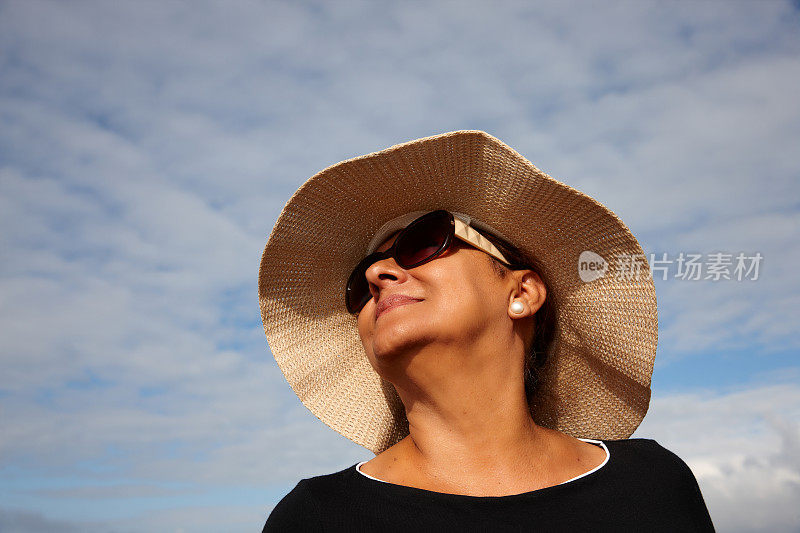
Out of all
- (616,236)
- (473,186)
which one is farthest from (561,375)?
(473,186)

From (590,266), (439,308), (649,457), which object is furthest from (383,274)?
(649,457)

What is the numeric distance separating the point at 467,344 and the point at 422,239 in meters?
0.58

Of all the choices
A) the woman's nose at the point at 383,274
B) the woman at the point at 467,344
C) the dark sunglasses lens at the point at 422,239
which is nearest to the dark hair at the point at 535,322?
the woman at the point at 467,344

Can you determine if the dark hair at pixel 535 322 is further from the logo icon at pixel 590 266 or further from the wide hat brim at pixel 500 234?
the logo icon at pixel 590 266

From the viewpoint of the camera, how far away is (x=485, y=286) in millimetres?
3029

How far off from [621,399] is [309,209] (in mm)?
1922

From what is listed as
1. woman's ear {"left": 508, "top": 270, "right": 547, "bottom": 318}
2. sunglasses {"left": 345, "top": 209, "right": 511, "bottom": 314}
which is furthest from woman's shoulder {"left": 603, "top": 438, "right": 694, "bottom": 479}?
sunglasses {"left": 345, "top": 209, "right": 511, "bottom": 314}

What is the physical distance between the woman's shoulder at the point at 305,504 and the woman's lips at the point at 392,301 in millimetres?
739

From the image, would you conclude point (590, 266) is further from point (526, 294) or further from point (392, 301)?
point (392, 301)

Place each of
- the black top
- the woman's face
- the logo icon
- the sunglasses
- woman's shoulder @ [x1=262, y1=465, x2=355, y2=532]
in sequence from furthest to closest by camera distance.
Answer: the logo icon < the sunglasses < the woman's face < woman's shoulder @ [x1=262, y1=465, x2=355, y2=532] < the black top

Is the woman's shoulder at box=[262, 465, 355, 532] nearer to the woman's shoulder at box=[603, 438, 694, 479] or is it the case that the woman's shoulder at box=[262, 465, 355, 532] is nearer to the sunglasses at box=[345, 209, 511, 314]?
the sunglasses at box=[345, 209, 511, 314]

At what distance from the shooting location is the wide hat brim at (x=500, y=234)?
10.1ft

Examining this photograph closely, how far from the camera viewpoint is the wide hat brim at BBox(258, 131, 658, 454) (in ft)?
10.1

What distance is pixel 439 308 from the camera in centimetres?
284
